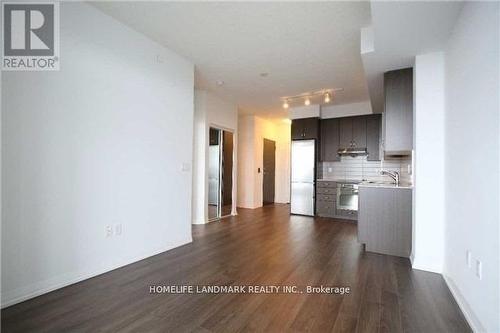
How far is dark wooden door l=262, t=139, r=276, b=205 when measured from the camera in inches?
296

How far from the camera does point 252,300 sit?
197 cm

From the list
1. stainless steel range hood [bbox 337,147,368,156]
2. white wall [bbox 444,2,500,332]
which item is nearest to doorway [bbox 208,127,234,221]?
stainless steel range hood [bbox 337,147,368,156]

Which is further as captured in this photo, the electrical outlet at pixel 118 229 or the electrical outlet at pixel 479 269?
the electrical outlet at pixel 118 229

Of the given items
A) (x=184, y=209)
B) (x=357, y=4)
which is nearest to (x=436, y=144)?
(x=357, y=4)

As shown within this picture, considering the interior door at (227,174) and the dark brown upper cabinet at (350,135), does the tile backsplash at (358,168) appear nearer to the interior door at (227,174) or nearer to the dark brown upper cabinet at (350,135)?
the dark brown upper cabinet at (350,135)

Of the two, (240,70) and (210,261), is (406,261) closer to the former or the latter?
(210,261)

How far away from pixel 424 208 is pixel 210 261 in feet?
8.15

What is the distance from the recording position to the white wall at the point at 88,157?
189 centimetres

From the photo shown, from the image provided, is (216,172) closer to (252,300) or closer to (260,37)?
(260,37)

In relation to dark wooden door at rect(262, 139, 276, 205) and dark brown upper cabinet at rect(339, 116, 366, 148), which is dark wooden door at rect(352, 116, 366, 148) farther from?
dark wooden door at rect(262, 139, 276, 205)

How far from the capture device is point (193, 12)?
2377 mm

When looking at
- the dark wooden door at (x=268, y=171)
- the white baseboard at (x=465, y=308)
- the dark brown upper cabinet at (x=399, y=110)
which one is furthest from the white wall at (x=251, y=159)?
the white baseboard at (x=465, y=308)

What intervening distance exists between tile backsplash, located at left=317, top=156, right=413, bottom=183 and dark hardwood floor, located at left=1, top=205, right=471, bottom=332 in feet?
9.35

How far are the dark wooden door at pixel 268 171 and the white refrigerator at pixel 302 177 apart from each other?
5.17ft
